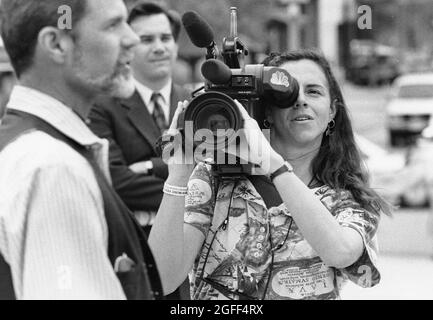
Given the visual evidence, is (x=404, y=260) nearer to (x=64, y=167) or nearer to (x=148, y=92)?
(x=148, y=92)

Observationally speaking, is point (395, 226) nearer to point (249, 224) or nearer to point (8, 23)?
point (249, 224)

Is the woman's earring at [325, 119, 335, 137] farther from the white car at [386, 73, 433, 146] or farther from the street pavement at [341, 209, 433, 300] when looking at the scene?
the white car at [386, 73, 433, 146]

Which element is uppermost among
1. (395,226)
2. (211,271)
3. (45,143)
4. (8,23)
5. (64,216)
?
(8,23)

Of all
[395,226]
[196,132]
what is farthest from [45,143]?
[395,226]

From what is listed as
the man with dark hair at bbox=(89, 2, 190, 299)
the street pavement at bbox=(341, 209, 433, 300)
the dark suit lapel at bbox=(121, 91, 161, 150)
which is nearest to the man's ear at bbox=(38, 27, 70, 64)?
the man with dark hair at bbox=(89, 2, 190, 299)

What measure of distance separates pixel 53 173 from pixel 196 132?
868 millimetres

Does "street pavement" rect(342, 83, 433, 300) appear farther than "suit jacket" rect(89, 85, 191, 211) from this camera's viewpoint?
Yes

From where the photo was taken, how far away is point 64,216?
1.98m

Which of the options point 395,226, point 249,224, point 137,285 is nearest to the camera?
point 137,285

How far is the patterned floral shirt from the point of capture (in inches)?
118

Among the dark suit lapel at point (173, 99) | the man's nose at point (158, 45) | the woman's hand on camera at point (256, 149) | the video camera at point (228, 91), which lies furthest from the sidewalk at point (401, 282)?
the woman's hand on camera at point (256, 149)

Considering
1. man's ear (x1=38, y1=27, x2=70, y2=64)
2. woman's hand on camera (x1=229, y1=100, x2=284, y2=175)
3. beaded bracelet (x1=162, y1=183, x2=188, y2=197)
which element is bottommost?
beaded bracelet (x1=162, y1=183, x2=188, y2=197)

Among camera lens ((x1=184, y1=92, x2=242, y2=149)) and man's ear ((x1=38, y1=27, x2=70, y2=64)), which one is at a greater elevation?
man's ear ((x1=38, y1=27, x2=70, y2=64))

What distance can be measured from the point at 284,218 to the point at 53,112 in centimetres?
112
